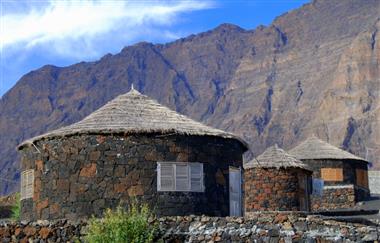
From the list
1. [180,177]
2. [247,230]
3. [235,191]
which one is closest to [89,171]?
[180,177]

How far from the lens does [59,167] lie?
2258 centimetres

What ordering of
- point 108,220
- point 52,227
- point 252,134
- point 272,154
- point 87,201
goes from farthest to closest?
point 252,134, point 272,154, point 87,201, point 52,227, point 108,220

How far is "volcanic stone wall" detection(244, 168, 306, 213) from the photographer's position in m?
33.9

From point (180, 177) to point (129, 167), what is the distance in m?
1.53

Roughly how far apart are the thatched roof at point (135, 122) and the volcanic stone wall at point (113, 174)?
0.19m

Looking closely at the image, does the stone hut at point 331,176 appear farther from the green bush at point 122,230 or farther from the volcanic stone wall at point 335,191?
the green bush at point 122,230

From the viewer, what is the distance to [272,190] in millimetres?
34062

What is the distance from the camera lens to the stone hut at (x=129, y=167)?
72.3 feet

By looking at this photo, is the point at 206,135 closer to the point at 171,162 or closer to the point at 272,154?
the point at 171,162

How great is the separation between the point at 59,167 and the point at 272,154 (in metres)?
14.1

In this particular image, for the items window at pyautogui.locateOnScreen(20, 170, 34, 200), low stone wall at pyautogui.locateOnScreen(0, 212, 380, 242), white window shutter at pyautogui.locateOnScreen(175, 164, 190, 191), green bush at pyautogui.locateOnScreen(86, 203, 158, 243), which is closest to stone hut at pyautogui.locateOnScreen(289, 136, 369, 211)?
white window shutter at pyautogui.locateOnScreen(175, 164, 190, 191)

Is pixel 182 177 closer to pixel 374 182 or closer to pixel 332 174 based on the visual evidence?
pixel 332 174

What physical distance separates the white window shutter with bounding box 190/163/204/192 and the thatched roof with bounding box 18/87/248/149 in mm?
931

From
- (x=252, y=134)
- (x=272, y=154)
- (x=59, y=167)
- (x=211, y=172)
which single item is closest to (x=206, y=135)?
(x=211, y=172)
